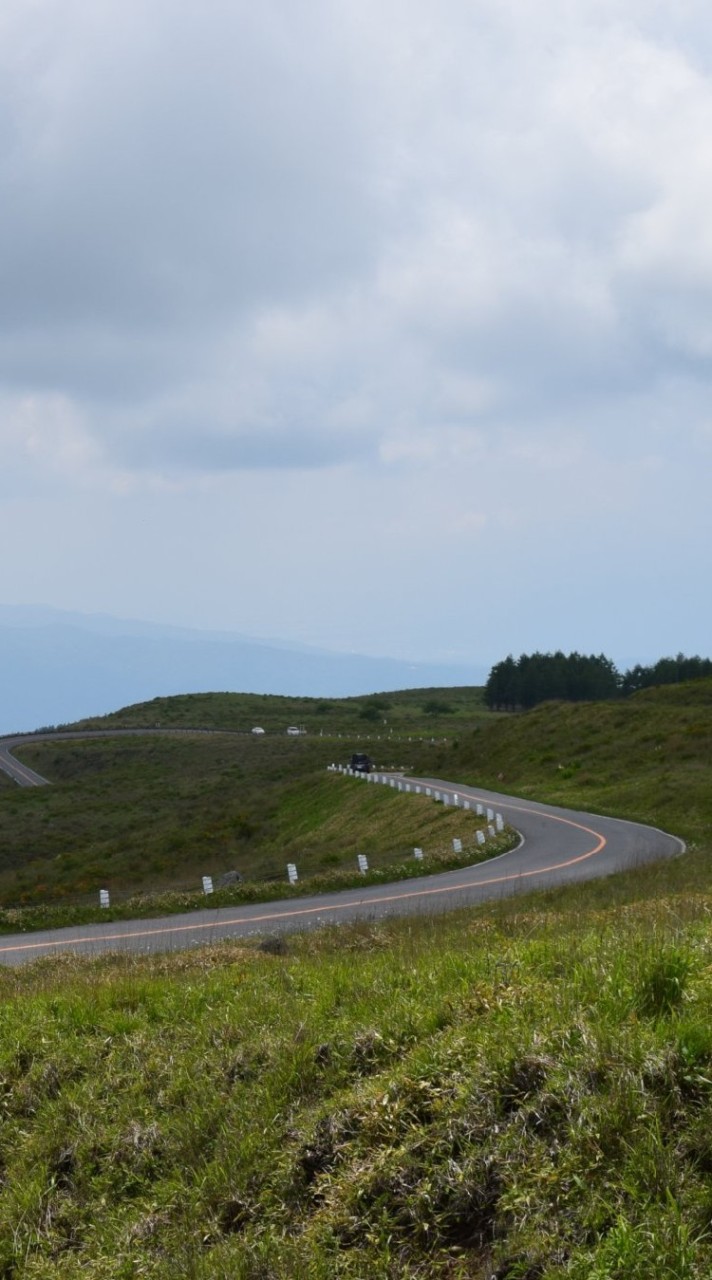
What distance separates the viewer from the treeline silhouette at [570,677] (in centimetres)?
13125

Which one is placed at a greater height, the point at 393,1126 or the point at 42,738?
the point at 42,738

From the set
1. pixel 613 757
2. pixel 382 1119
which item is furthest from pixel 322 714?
pixel 382 1119

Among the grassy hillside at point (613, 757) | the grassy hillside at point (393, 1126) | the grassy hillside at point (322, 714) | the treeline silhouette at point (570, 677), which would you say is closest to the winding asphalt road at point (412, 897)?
the grassy hillside at point (613, 757)

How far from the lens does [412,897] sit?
25219 mm

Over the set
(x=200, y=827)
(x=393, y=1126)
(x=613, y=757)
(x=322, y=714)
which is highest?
(x=322, y=714)

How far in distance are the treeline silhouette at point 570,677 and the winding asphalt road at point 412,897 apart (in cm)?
9418

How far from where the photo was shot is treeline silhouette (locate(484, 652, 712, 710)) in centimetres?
13125

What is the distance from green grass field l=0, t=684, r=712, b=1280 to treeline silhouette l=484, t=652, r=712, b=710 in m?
122

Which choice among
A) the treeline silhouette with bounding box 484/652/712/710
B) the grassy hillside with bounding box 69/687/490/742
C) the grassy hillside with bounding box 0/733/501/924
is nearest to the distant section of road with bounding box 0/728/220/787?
the grassy hillside with bounding box 0/733/501/924

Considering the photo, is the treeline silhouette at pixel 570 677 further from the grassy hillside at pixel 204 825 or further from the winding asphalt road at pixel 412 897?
the winding asphalt road at pixel 412 897

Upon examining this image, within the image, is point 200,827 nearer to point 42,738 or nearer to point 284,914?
point 284,914

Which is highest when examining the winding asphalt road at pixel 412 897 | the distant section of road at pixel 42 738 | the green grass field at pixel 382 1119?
the distant section of road at pixel 42 738

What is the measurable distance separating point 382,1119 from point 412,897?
19.6 m

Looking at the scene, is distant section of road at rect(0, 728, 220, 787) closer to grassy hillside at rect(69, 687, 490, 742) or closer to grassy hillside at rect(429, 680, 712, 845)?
grassy hillside at rect(69, 687, 490, 742)
